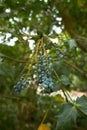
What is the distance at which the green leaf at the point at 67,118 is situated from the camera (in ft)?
3.49

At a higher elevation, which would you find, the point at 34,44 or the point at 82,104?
the point at 34,44

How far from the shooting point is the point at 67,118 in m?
1.07

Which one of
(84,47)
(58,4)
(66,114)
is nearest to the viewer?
(66,114)

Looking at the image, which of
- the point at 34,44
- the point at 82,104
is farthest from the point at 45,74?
the point at 34,44

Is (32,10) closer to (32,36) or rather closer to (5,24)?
(5,24)

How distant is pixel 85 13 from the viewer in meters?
2.53

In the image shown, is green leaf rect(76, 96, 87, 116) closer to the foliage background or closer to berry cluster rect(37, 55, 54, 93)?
the foliage background

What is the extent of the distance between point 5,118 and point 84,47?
924mm

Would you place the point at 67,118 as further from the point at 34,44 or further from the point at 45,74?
the point at 34,44

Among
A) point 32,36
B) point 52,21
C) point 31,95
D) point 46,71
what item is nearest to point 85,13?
point 52,21

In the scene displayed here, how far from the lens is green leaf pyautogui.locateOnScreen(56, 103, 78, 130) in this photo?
106cm

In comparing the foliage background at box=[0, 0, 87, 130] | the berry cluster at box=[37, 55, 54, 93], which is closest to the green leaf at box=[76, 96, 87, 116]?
the foliage background at box=[0, 0, 87, 130]

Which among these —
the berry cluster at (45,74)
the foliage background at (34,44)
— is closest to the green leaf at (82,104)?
the foliage background at (34,44)

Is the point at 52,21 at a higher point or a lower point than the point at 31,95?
higher
